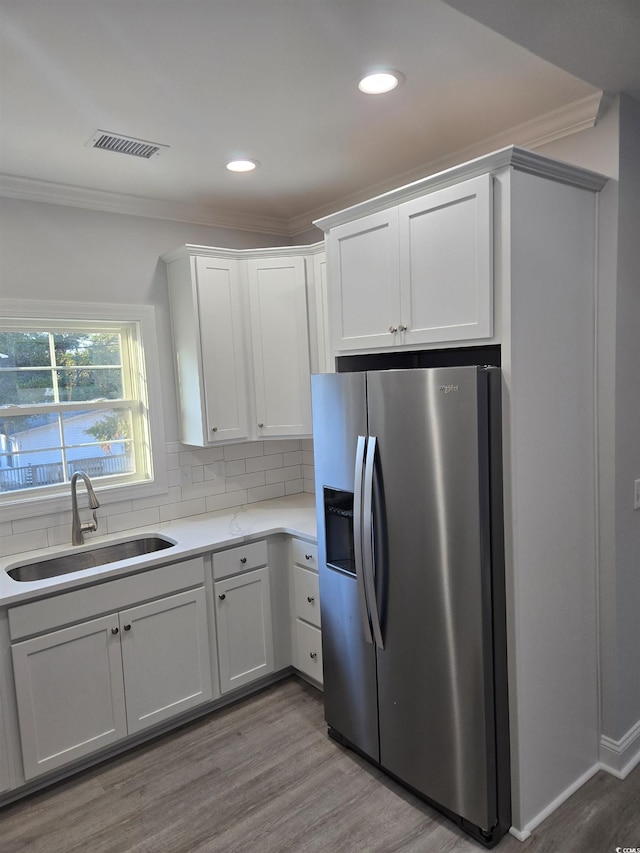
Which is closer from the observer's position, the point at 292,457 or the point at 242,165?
the point at 242,165

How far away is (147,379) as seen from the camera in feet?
10.8

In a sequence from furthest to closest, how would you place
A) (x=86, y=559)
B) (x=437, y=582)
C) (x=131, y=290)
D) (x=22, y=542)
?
1. (x=131, y=290)
2. (x=86, y=559)
3. (x=22, y=542)
4. (x=437, y=582)

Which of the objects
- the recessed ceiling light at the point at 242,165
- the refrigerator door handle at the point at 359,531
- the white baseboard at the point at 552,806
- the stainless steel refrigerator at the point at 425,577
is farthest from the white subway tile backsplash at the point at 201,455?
the white baseboard at the point at 552,806

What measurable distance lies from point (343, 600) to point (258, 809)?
0.86m

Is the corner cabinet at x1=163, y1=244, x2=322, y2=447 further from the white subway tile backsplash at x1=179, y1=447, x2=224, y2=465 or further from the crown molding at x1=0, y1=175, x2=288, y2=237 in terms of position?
the crown molding at x1=0, y1=175, x2=288, y2=237

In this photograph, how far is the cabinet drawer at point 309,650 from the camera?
9.96 feet

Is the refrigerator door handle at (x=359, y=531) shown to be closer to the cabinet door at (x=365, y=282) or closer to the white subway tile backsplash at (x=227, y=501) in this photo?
the cabinet door at (x=365, y=282)

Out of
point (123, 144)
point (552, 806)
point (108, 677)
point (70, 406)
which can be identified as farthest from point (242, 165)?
point (552, 806)

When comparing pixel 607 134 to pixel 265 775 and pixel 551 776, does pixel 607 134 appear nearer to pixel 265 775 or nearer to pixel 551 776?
pixel 551 776

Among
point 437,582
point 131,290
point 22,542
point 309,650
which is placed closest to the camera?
point 437,582

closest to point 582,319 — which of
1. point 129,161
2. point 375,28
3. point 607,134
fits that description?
point 607,134

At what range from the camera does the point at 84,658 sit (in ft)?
8.29

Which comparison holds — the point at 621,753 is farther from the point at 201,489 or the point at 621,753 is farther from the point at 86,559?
the point at 86,559

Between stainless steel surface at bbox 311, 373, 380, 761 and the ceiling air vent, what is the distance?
120 cm
